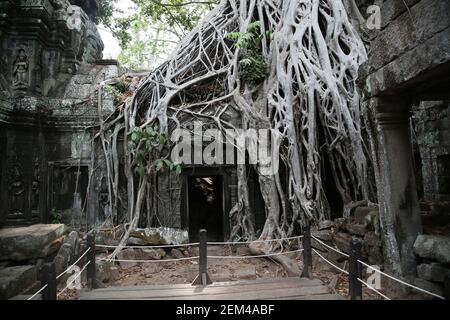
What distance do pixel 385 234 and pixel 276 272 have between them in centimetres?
178

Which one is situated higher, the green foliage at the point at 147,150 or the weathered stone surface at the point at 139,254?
the green foliage at the point at 147,150

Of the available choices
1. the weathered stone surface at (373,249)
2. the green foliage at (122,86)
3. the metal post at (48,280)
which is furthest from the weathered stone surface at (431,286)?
the green foliage at (122,86)

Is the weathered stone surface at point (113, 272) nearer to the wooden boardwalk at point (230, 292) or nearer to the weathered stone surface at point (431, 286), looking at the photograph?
the wooden boardwalk at point (230, 292)

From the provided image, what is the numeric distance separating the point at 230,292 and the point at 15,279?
1980 millimetres

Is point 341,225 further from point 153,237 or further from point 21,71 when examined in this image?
point 21,71

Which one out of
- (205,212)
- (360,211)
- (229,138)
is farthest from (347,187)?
(205,212)

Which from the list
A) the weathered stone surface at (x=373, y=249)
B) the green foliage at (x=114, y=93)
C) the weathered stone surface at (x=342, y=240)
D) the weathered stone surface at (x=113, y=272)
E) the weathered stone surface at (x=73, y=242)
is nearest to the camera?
the weathered stone surface at (x=373, y=249)

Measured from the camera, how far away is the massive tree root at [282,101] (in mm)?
4641

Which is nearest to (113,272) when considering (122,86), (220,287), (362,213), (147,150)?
(220,287)

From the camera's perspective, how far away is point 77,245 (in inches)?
151

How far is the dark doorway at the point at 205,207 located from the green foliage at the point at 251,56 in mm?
2826

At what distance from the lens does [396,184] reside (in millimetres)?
2678
